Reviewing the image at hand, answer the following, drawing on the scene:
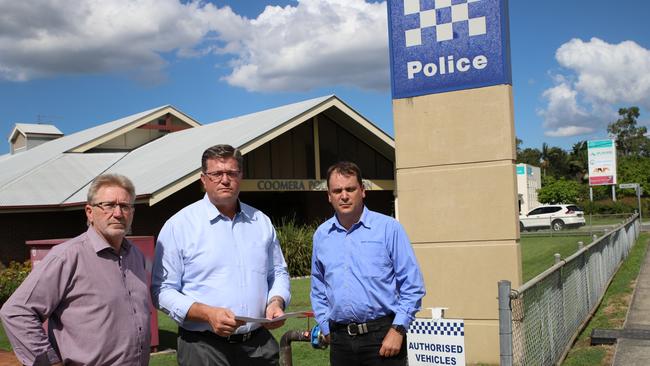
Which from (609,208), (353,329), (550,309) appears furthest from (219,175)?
(609,208)

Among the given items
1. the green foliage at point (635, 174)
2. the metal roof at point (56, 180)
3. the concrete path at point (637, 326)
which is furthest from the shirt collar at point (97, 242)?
the green foliage at point (635, 174)

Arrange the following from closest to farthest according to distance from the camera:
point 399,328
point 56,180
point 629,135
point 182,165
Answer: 1. point 399,328
2. point 182,165
3. point 56,180
4. point 629,135

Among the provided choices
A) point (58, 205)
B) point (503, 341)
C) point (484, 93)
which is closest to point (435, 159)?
point (484, 93)

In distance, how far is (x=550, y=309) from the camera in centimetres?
654

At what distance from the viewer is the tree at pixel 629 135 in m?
94.4

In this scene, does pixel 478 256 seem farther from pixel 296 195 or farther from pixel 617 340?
pixel 296 195

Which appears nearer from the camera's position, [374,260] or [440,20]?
[374,260]

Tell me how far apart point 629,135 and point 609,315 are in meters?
96.2

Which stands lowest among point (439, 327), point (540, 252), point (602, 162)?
point (540, 252)

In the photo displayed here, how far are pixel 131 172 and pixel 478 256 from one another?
14.1m

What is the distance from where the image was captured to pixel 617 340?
7629 millimetres

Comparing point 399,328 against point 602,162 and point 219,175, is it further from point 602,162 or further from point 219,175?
point 602,162

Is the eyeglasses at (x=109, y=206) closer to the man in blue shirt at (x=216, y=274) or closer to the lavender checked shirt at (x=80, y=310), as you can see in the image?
the lavender checked shirt at (x=80, y=310)

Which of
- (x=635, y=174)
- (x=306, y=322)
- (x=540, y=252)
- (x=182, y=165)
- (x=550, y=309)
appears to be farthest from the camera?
(x=635, y=174)
